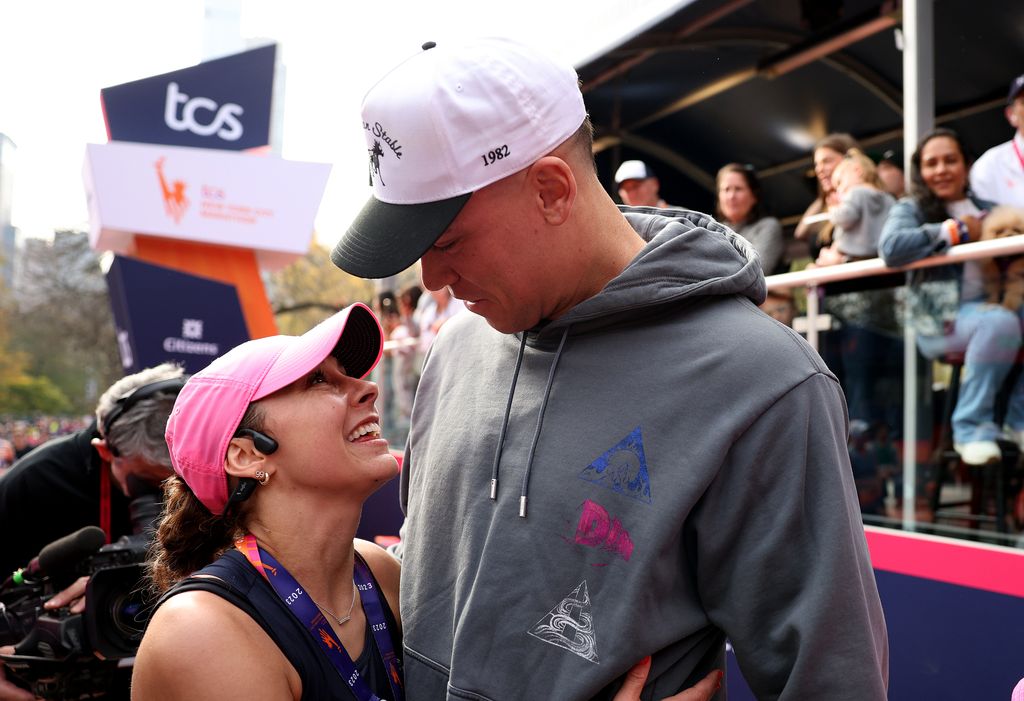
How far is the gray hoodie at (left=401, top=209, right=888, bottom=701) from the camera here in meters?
1.43

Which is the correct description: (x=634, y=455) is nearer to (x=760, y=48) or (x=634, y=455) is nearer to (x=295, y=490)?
(x=295, y=490)

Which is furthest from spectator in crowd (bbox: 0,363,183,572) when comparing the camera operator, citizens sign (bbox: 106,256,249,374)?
citizens sign (bbox: 106,256,249,374)

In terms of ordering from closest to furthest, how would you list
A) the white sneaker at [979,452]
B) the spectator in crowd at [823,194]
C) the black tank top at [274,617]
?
the black tank top at [274,617], the white sneaker at [979,452], the spectator in crowd at [823,194]

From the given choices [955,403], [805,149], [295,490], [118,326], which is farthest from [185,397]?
[805,149]

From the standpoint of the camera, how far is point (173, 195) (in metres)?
6.70

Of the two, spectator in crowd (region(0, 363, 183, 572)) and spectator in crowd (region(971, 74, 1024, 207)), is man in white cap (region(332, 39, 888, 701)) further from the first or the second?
spectator in crowd (region(971, 74, 1024, 207))

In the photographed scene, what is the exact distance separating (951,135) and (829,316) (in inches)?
38.4

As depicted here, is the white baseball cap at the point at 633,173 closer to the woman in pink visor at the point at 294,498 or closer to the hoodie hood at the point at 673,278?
the woman in pink visor at the point at 294,498

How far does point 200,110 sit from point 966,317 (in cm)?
551

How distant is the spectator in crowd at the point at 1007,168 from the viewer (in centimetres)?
395

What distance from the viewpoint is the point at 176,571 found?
6.80ft

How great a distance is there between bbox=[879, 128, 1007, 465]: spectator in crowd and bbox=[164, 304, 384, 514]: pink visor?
8.14 feet

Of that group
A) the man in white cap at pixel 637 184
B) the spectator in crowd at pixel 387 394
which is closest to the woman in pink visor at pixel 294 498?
the man in white cap at pixel 637 184

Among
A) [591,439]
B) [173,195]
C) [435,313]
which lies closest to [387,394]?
[435,313]
